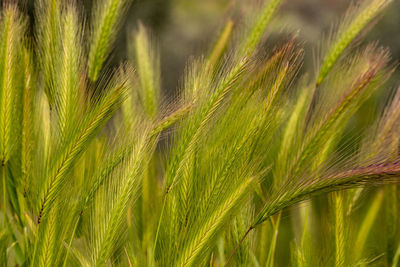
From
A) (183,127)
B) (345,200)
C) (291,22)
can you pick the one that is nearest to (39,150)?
(183,127)

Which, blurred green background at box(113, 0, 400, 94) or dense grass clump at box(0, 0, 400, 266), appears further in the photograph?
blurred green background at box(113, 0, 400, 94)

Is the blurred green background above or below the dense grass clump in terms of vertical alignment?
above

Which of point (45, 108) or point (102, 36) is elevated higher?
point (102, 36)

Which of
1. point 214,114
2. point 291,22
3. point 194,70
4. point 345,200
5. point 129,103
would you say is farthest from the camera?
point 291,22

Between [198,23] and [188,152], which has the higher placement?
[198,23]

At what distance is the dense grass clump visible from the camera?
0.85m

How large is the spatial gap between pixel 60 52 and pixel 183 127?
12.5 inches

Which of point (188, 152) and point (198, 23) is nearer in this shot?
point (188, 152)

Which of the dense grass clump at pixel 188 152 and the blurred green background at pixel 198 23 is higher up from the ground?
the blurred green background at pixel 198 23

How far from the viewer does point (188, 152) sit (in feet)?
2.79

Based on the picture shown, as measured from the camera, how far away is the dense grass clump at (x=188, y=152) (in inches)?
33.4

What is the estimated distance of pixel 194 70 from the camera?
1.00m

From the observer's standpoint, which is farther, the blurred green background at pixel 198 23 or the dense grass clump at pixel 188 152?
the blurred green background at pixel 198 23

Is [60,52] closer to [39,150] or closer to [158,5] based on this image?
[39,150]
